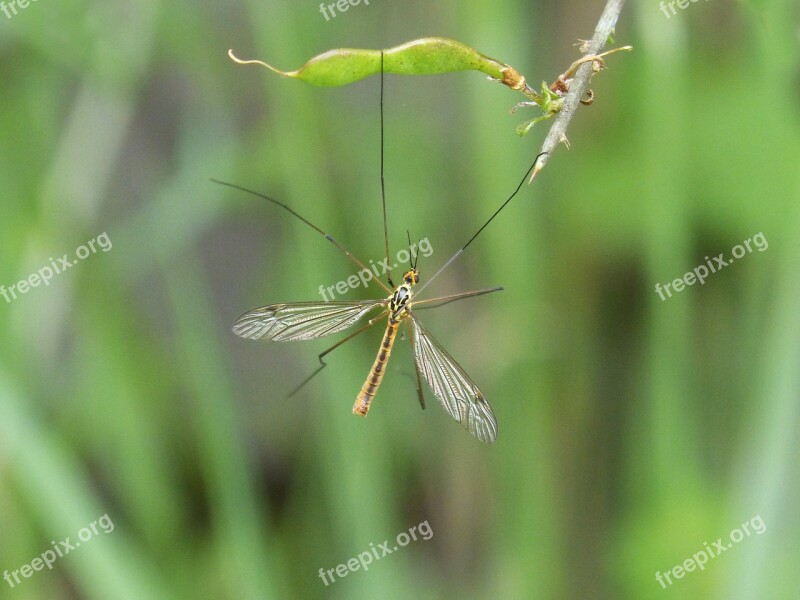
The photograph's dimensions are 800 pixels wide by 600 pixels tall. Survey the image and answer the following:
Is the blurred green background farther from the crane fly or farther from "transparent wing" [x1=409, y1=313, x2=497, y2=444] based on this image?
"transparent wing" [x1=409, y1=313, x2=497, y2=444]

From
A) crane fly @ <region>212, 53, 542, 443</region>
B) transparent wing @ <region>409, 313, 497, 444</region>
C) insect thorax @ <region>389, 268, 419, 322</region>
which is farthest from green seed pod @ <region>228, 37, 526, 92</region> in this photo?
insect thorax @ <region>389, 268, 419, 322</region>

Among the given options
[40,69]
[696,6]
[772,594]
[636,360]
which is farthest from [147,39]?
[772,594]

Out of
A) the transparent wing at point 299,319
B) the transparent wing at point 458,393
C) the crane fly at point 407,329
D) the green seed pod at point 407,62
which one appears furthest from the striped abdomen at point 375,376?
the green seed pod at point 407,62

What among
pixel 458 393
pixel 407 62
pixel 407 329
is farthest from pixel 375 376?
pixel 407 62

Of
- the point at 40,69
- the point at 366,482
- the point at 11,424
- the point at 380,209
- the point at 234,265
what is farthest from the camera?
the point at 234,265

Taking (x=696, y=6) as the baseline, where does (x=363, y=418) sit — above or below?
below

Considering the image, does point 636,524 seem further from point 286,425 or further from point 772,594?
point 286,425

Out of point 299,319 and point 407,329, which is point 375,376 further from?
point 299,319
